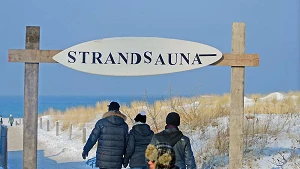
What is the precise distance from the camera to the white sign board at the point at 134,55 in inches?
398

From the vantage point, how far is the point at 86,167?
53.0 feet

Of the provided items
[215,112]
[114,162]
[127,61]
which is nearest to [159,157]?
[114,162]

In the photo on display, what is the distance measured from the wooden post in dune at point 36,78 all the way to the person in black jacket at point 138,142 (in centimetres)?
176

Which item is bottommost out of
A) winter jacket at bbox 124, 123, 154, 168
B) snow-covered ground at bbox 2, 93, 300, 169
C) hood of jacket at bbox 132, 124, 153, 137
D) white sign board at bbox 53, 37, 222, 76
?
snow-covered ground at bbox 2, 93, 300, 169

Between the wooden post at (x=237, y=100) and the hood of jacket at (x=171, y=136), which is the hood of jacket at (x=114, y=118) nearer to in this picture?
the hood of jacket at (x=171, y=136)

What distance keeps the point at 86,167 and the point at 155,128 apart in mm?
3384

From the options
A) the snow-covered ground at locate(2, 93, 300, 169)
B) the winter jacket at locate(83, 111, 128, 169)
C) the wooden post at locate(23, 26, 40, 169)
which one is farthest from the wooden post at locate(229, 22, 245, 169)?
the wooden post at locate(23, 26, 40, 169)

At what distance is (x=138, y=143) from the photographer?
9.52 m

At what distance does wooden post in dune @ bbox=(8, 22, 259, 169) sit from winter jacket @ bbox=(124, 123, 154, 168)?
1.79 m

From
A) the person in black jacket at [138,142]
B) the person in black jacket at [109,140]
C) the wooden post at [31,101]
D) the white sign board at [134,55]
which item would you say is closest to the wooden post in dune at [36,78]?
the wooden post at [31,101]

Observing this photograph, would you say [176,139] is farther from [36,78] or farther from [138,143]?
[36,78]

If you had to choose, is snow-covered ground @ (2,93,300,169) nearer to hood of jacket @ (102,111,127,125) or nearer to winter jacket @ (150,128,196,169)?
hood of jacket @ (102,111,127,125)

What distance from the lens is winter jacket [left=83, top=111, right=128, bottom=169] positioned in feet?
31.4

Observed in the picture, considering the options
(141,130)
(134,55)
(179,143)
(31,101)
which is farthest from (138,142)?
(31,101)
